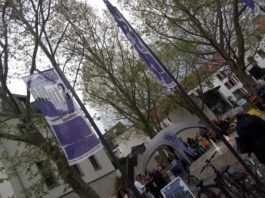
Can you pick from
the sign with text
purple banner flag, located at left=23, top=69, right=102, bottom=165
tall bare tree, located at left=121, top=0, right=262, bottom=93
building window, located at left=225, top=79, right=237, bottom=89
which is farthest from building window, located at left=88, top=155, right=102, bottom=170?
building window, located at left=225, top=79, right=237, bottom=89

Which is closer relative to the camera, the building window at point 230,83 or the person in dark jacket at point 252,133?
the person in dark jacket at point 252,133

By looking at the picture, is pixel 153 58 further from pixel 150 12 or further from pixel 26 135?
pixel 150 12

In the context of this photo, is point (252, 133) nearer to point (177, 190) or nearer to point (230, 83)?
point (177, 190)

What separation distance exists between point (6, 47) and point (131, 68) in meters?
15.6

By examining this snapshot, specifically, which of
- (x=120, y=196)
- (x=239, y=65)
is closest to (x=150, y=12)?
(x=239, y=65)

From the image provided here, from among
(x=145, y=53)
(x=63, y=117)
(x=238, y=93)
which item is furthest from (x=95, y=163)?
(x=238, y=93)

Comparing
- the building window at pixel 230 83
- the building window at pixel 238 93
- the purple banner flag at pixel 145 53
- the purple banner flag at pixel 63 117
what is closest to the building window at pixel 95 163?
the purple banner flag at pixel 145 53

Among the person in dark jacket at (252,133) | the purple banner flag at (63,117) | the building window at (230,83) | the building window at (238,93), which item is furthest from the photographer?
the building window at (230,83)

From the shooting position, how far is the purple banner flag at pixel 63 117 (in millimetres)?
8555

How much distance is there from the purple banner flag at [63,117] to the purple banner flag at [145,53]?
2.57 meters

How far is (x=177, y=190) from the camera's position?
28.6 ft

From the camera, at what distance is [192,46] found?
2716 cm

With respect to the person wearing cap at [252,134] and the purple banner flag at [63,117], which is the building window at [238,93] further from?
the person wearing cap at [252,134]

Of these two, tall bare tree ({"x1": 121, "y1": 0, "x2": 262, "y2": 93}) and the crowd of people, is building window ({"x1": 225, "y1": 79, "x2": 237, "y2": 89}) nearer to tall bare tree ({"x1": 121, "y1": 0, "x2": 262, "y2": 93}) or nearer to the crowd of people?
tall bare tree ({"x1": 121, "y1": 0, "x2": 262, "y2": 93})
